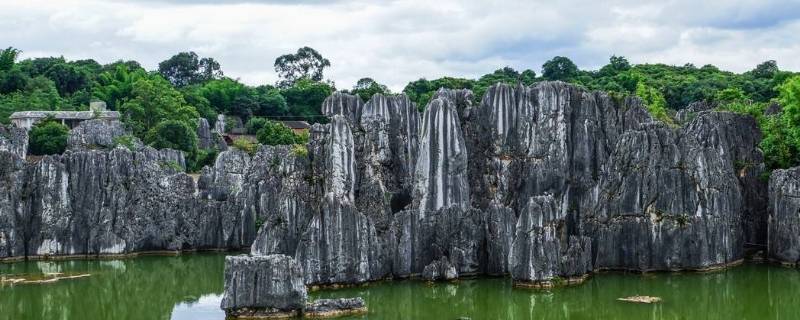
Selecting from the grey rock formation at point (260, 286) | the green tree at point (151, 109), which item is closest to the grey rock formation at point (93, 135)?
the green tree at point (151, 109)

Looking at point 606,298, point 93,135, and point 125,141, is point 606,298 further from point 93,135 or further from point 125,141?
point 93,135

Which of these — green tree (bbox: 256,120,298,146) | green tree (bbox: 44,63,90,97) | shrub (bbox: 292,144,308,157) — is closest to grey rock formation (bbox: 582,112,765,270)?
shrub (bbox: 292,144,308,157)

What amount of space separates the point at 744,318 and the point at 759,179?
500 inches

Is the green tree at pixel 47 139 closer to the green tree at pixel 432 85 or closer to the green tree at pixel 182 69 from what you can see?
the green tree at pixel 432 85

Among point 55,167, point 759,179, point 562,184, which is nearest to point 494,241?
point 562,184

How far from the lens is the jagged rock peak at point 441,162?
34.0m

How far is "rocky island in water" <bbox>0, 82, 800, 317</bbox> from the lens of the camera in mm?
31578

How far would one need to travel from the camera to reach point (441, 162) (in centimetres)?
3441

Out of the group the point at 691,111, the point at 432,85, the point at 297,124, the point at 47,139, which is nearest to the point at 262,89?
the point at 297,124

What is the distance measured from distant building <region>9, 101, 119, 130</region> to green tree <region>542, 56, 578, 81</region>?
31.2 meters

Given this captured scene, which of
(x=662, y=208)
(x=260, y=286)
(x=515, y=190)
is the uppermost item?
(x=515, y=190)

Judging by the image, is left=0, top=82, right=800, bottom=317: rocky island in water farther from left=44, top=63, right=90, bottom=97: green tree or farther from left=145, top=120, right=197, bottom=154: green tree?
left=44, top=63, right=90, bottom=97: green tree

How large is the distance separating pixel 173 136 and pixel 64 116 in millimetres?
8079

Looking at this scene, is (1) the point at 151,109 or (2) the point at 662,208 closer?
(2) the point at 662,208
